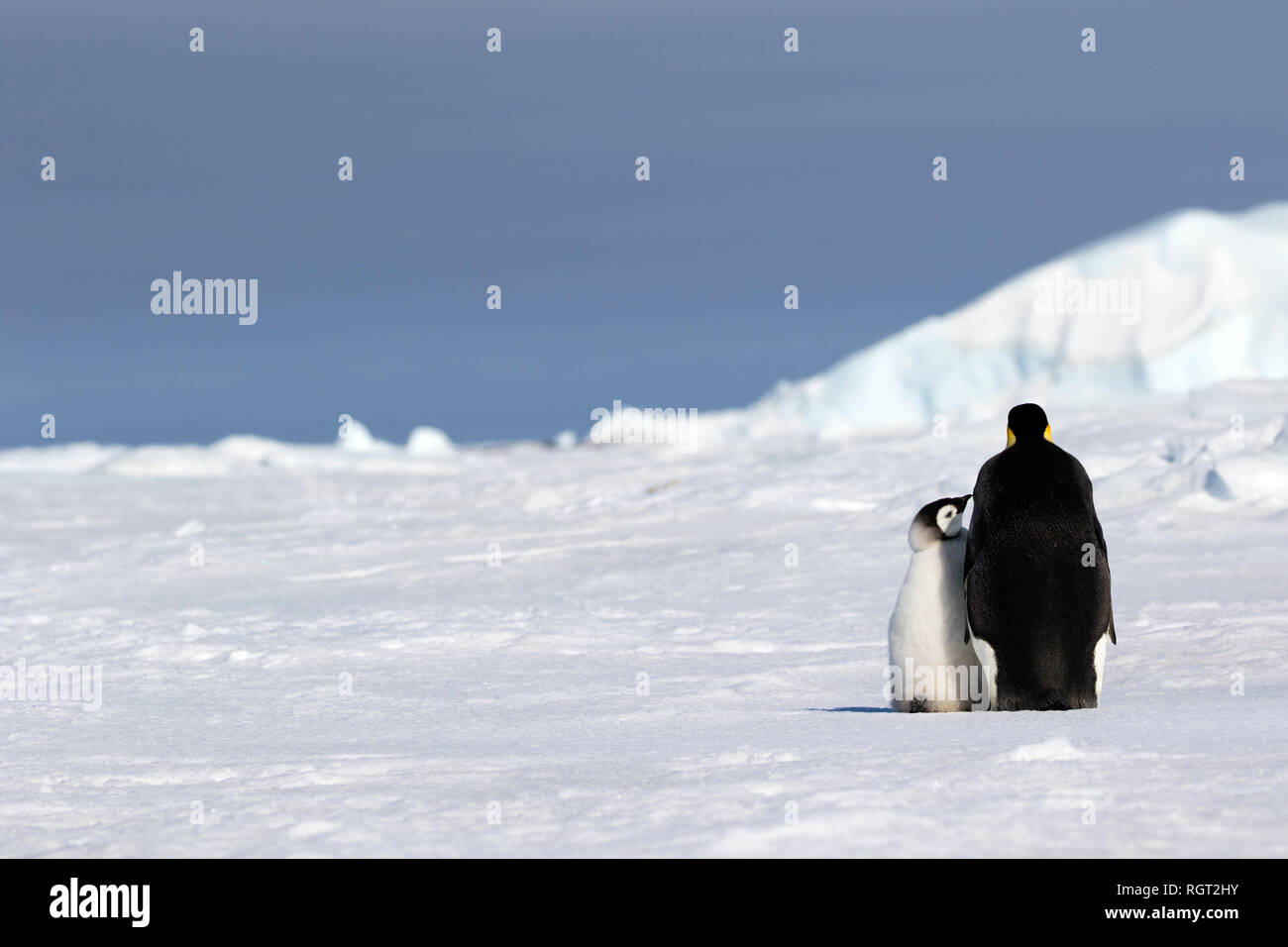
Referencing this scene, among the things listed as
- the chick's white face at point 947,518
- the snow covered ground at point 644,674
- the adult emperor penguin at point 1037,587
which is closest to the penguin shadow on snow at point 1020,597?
the adult emperor penguin at point 1037,587

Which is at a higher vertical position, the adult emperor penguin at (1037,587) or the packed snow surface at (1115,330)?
the packed snow surface at (1115,330)

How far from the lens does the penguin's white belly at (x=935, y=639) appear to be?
4453mm

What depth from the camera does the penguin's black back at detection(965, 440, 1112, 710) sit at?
167 inches

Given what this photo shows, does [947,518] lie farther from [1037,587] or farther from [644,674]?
[644,674]

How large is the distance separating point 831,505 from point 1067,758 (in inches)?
345

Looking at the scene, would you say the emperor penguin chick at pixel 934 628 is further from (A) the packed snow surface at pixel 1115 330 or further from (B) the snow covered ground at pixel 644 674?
(A) the packed snow surface at pixel 1115 330

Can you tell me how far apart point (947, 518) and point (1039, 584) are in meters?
0.39

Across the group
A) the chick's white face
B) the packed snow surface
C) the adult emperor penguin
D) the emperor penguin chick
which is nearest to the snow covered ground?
the adult emperor penguin

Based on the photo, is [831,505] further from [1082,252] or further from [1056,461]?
[1082,252]

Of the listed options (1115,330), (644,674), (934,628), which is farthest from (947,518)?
(1115,330)

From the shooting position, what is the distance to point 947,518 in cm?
452

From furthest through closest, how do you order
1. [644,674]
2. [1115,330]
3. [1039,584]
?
[1115,330]
[644,674]
[1039,584]
